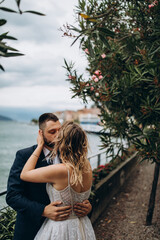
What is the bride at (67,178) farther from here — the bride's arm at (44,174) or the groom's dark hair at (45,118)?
the groom's dark hair at (45,118)

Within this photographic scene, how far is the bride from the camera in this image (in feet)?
5.33

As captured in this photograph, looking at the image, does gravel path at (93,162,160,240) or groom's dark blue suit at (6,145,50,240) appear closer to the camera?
groom's dark blue suit at (6,145,50,240)

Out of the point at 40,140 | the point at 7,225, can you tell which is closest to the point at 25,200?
the point at 40,140

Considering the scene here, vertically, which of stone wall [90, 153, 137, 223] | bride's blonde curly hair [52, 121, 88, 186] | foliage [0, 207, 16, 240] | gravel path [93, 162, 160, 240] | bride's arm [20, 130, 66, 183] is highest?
bride's blonde curly hair [52, 121, 88, 186]

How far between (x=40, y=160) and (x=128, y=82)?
6.68ft

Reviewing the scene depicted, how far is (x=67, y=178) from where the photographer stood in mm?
1651

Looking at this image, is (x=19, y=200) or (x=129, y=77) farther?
(x=129, y=77)

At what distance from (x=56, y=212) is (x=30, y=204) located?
239mm

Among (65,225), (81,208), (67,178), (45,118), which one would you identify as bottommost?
(65,225)

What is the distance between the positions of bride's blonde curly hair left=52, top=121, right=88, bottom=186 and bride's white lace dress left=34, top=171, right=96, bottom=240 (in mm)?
130

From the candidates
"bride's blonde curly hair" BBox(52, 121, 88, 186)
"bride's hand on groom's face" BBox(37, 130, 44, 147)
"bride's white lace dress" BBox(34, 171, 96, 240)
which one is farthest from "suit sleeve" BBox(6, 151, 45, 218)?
"bride's blonde curly hair" BBox(52, 121, 88, 186)

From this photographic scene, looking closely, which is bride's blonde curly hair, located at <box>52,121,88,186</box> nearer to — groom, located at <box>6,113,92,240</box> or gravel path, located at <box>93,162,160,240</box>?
groom, located at <box>6,113,92,240</box>

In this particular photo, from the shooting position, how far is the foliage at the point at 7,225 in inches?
109

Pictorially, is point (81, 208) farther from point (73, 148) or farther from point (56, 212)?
point (73, 148)
